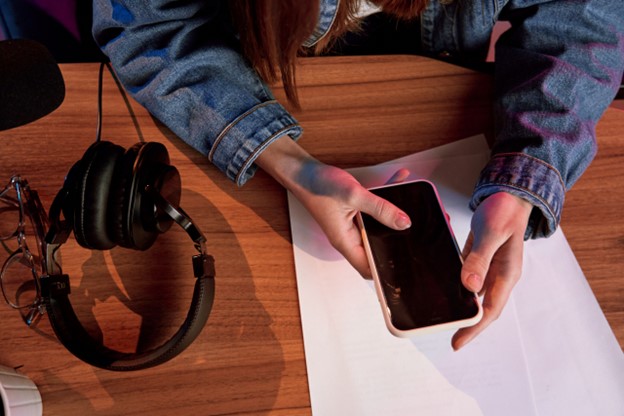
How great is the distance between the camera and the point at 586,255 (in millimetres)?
569

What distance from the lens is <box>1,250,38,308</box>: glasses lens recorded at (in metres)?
0.52

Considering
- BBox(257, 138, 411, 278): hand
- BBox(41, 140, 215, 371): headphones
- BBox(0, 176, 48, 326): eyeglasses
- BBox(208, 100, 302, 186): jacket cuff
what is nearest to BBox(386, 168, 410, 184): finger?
BBox(257, 138, 411, 278): hand

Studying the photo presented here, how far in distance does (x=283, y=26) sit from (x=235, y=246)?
225mm

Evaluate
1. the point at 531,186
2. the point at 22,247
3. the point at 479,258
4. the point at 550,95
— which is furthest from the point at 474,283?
the point at 22,247

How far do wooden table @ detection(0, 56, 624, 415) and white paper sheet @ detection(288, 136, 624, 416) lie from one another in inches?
0.8

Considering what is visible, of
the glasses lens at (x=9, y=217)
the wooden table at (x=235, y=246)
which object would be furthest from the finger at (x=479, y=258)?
the glasses lens at (x=9, y=217)

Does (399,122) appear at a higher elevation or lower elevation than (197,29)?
lower

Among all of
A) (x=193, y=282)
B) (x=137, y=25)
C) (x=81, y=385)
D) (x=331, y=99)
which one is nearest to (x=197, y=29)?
(x=137, y=25)

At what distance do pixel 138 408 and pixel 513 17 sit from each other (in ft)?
2.04

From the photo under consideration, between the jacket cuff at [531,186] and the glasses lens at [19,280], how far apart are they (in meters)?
0.46

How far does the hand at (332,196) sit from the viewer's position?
0.52m

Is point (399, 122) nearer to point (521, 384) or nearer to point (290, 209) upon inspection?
point (290, 209)

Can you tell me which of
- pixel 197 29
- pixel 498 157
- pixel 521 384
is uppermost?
pixel 197 29

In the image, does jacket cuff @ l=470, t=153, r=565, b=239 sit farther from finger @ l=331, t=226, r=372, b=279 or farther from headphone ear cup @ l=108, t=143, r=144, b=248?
headphone ear cup @ l=108, t=143, r=144, b=248
